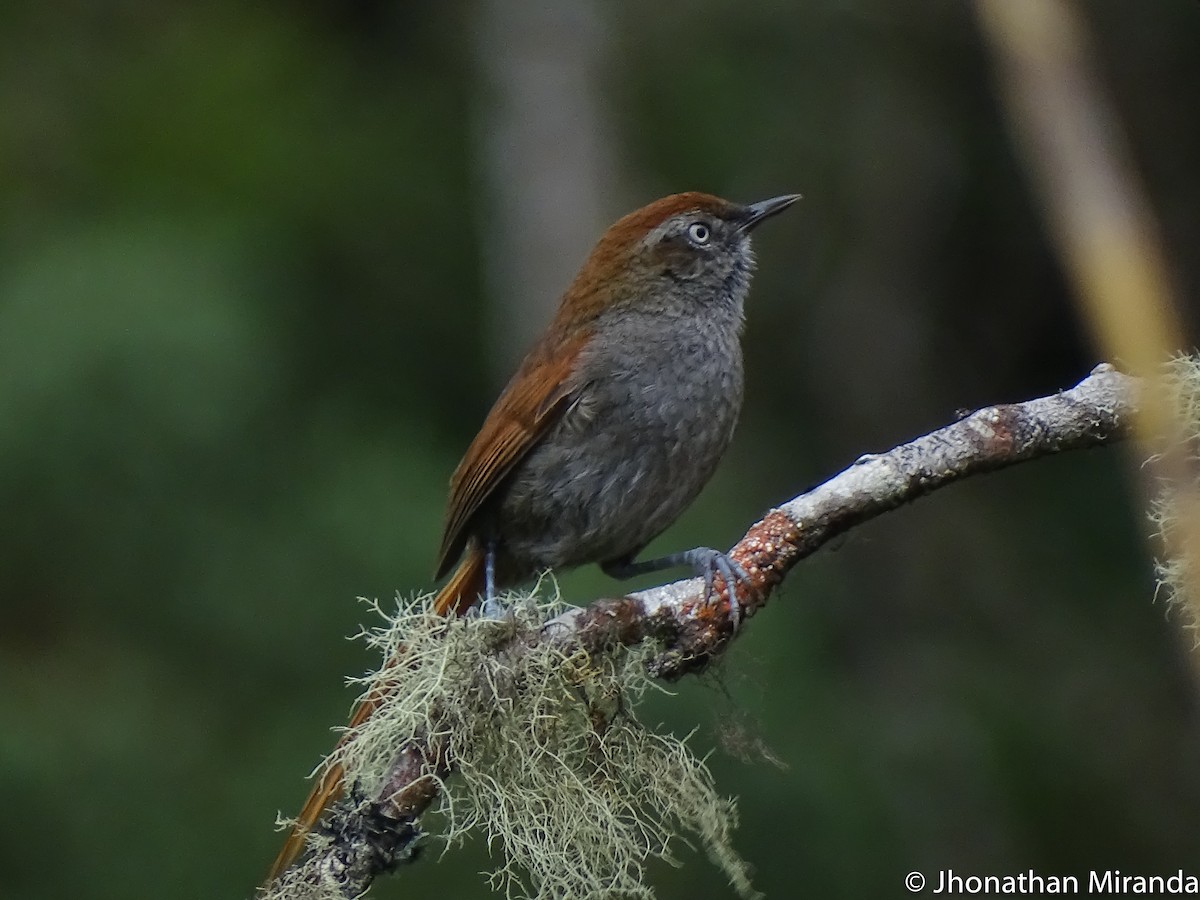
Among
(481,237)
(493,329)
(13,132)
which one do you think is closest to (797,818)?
(493,329)

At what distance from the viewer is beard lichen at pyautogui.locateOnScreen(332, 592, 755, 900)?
8.74ft

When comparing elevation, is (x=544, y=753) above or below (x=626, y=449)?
below

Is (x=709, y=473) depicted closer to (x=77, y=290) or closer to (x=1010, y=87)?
(x=1010, y=87)

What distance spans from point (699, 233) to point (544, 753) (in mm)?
1795

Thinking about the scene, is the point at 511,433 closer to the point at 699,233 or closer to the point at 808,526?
the point at 699,233

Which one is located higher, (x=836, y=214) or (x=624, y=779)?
(x=836, y=214)

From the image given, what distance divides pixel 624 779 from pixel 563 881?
21cm

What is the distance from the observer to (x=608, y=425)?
3703mm

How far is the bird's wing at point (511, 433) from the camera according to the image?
3.75 m

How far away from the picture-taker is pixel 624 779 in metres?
2.77

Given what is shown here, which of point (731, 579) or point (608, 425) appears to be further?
point (608, 425)

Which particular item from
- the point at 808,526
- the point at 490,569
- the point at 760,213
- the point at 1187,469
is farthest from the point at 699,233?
the point at 1187,469

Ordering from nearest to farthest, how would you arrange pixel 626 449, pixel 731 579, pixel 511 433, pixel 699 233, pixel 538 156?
pixel 731 579
pixel 626 449
pixel 511 433
pixel 699 233
pixel 538 156

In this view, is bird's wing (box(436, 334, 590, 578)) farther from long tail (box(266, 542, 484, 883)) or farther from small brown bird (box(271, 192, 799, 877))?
long tail (box(266, 542, 484, 883))
